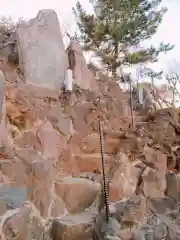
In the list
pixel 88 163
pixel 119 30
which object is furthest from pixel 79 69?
pixel 119 30

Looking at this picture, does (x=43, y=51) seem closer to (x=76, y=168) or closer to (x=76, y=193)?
(x=76, y=168)

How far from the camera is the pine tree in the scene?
12.9m

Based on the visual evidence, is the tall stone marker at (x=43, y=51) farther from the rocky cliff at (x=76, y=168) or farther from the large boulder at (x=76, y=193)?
the large boulder at (x=76, y=193)

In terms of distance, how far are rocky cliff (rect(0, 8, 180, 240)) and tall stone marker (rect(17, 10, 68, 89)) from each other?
54mm

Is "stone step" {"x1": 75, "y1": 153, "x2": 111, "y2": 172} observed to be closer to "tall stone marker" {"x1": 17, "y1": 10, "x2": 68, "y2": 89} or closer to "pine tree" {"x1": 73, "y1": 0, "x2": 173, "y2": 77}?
"tall stone marker" {"x1": 17, "y1": 10, "x2": 68, "y2": 89}

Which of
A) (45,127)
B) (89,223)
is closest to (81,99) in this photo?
(45,127)

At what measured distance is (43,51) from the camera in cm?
780

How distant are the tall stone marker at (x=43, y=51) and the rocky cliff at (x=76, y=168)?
0.18 ft

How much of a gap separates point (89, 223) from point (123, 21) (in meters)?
10.1

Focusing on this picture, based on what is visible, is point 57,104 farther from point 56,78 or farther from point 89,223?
point 89,223

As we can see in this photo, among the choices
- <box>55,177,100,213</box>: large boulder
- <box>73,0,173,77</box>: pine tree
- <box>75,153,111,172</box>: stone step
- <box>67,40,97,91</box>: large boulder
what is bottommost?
<box>55,177,100,213</box>: large boulder

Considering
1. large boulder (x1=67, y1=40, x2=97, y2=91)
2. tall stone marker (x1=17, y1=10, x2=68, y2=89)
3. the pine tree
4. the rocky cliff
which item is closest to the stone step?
the rocky cliff

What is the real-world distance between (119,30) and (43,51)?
18.7ft

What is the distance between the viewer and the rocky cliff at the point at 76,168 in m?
4.39
